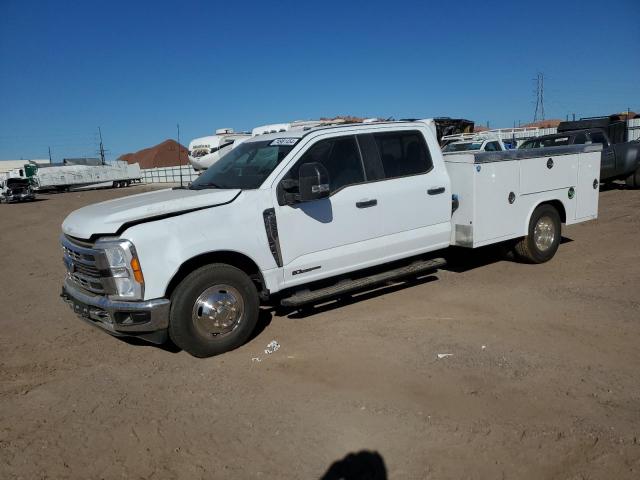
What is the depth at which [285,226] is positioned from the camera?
5047 millimetres

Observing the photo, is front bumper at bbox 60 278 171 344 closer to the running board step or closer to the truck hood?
the truck hood

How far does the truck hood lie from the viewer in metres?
4.39

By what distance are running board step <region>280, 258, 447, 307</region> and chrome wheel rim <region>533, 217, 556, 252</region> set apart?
6.58 ft

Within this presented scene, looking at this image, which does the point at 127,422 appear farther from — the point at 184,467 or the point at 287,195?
the point at 287,195

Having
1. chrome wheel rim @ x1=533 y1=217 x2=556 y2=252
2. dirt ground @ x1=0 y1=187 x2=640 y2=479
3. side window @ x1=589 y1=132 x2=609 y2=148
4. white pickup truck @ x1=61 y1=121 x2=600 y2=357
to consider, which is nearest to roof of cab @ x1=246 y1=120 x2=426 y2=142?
white pickup truck @ x1=61 y1=121 x2=600 y2=357

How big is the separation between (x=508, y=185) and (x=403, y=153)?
166 cm

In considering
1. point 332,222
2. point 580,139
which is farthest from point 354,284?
point 580,139

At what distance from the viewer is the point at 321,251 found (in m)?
5.31

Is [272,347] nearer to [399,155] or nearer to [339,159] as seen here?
[339,159]

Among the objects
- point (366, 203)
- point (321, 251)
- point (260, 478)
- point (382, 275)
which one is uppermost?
point (366, 203)

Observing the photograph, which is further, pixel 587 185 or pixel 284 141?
pixel 587 185

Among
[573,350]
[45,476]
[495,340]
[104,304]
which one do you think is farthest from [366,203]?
[45,476]

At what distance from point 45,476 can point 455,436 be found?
101 inches

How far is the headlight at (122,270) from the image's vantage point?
14.1ft
